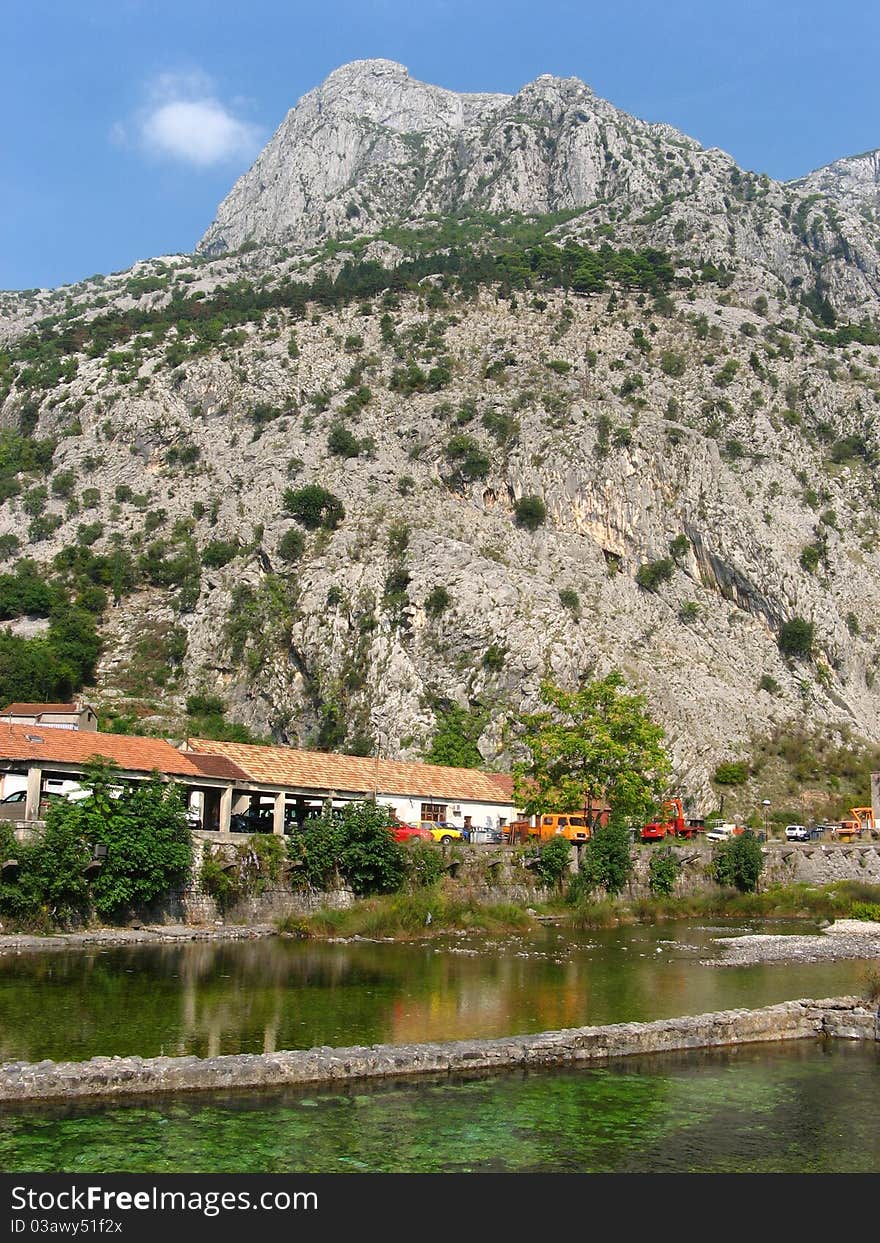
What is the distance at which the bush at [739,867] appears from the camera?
2110 inches

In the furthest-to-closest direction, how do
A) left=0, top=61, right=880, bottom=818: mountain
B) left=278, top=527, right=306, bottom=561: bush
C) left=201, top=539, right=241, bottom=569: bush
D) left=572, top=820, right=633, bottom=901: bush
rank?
left=201, top=539, right=241, bottom=569: bush < left=278, top=527, right=306, bottom=561: bush < left=0, top=61, right=880, bottom=818: mountain < left=572, top=820, right=633, bottom=901: bush

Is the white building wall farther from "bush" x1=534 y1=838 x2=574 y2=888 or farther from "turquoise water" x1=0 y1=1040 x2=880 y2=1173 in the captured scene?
"turquoise water" x1=0 y1=1040 x2=880 y2=1173

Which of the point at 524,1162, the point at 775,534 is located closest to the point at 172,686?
the point at 775,534

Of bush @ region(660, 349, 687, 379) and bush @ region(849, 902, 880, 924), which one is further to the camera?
bush @ region(660, 349, 687, 379)

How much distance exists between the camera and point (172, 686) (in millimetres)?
81125

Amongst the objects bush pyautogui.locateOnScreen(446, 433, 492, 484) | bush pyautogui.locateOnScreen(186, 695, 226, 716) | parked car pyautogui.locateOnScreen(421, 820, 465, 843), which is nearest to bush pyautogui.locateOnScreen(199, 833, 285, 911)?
parked car pyautogui.locateOnScreen(421, 820, 465, 843)

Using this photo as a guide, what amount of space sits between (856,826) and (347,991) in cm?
5173

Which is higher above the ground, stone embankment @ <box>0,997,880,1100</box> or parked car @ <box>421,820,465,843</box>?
parked car @ <box>421,820,465,843</box>

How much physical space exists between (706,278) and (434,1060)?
12825 centimetres

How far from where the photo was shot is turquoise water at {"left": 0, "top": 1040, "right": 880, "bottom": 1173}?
42.2ft

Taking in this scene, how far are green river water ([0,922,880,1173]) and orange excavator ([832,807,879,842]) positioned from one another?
30950 millimetres

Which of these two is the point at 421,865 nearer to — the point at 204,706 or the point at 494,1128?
the point at 494,1128

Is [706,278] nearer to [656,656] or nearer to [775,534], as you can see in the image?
[775,534]
